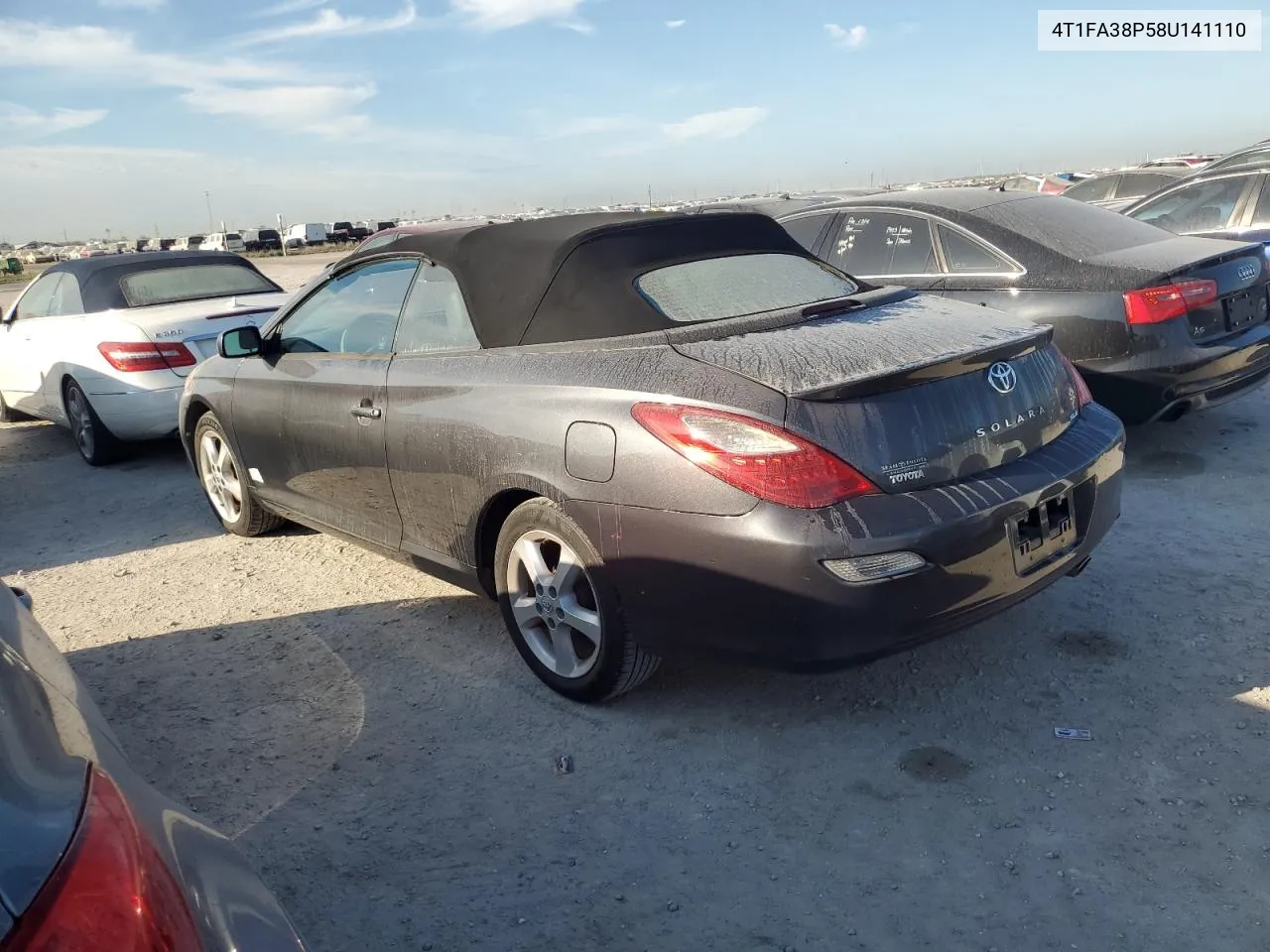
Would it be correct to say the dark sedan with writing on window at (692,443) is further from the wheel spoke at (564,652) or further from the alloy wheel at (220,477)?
the alloy wheel at (220,477)

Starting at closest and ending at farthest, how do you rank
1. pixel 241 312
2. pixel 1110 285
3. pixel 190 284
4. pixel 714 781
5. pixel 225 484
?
pixel 714 781
pixel 1110 285
pixel 225 484
pixel 241 312
pixel 190 284

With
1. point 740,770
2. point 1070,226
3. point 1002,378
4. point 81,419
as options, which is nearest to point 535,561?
point 740,770

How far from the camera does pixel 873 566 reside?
2797mm

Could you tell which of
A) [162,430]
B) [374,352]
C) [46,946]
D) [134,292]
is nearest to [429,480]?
[374,352]

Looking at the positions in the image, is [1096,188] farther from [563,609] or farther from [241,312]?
[563,609]

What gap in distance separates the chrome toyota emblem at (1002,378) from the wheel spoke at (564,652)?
1.60 meters

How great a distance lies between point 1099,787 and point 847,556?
3.22 feet

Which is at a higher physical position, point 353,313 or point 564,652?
point 353,313

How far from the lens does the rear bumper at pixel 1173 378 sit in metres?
5.37

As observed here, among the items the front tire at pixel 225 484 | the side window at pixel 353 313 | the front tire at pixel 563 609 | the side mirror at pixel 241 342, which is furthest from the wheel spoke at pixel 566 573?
the front tire at pixel 225 484

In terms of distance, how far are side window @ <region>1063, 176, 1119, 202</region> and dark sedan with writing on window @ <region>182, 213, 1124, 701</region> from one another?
47.0 feet

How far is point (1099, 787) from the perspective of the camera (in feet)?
9.43

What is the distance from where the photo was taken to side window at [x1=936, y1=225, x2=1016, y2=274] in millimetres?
5902

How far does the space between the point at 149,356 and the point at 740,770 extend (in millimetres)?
5498
